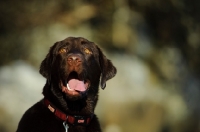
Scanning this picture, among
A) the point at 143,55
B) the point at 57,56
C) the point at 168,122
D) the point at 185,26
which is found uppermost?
the point at 185,26

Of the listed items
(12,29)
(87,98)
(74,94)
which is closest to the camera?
(74,94)

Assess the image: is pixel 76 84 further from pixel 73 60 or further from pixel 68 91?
pixel 73 60

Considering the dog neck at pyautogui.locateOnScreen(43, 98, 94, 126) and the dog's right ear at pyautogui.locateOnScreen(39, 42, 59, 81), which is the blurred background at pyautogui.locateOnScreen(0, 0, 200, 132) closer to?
the dog's right ear at pyautogui.locateOnScreen(39, 42, 59, 81)

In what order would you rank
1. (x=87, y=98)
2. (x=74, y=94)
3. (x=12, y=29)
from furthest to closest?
1. (x=12, y=29)
2. (x=87, y=98)
3. (x=74, y=94)

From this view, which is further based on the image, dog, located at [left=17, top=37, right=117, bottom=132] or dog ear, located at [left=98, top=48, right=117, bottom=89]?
dog ear, located at [left=98, top=48, right=117, bottom=89]

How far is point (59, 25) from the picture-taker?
7562 millimetres

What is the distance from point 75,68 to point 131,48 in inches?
174

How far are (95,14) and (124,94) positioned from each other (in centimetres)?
146

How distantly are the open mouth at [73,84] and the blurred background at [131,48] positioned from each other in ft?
13.0

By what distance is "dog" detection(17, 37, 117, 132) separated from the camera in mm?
3418

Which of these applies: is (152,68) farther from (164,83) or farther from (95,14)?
(95,14)

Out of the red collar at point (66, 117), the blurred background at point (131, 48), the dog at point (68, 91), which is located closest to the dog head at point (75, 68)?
the dog at point (68, 91)

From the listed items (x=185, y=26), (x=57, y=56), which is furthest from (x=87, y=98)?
(x=185, y=26)

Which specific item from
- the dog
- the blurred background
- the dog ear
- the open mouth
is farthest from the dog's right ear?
the blurred background
